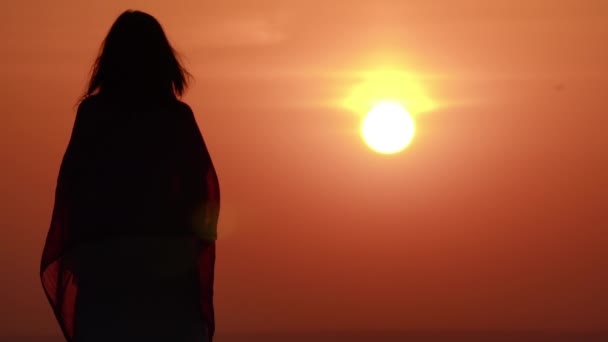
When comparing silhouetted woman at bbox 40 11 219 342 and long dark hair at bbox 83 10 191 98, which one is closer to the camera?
silhouetted woman at bbox 40 11 219 342

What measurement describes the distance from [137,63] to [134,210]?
406 millimetres

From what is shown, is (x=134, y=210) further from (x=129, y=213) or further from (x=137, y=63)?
(x=137, y=63)

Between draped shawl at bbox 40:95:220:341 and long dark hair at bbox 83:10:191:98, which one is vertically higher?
long dark hair at bbox 83:10:191:98

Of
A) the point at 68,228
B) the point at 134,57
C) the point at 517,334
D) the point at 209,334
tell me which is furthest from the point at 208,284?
the point at 517,334

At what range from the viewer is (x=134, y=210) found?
334cm

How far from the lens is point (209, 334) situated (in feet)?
11.3

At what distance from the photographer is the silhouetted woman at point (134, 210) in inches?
130

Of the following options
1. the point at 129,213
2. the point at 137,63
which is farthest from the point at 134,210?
the point at 137,63

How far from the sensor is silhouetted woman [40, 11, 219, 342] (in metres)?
3.30

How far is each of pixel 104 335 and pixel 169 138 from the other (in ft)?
1.64

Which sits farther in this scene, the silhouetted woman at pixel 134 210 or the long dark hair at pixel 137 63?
the long dark hair at pixel 137 63

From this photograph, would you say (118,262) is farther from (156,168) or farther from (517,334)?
(517,334)

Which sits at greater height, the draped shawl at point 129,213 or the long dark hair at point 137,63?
the long dark hair at point 137,63

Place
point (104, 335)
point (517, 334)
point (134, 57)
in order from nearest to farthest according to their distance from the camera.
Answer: point (104, 335)
point (134, 57)
point (517, 334)
